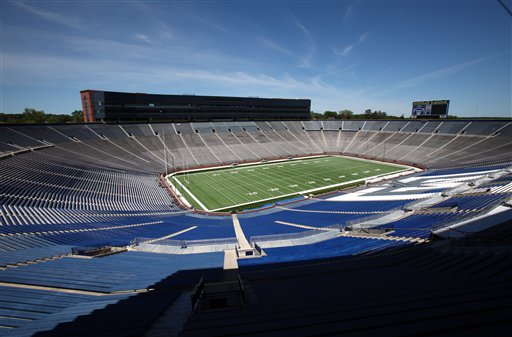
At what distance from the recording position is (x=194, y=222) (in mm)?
25609

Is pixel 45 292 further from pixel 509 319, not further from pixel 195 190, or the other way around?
pixel 195 190

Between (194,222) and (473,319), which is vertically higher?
(473,319)

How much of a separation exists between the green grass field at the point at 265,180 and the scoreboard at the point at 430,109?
92.6 feet

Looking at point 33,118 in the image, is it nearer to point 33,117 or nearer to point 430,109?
point 33,117

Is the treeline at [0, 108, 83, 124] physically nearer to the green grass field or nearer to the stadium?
the stadium

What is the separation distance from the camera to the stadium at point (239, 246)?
182 inches

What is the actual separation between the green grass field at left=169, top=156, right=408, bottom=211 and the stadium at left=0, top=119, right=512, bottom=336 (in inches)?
15.2

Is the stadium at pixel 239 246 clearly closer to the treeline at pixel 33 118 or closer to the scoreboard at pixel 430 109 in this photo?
the scoreboard at pixel 430 109

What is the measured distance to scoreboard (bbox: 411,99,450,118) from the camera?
217ft

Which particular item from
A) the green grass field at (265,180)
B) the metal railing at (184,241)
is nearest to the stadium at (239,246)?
the metal railing at (184,241)

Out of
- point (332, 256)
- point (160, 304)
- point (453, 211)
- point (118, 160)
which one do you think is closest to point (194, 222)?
point (332, 256)

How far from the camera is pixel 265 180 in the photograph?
1698 inches

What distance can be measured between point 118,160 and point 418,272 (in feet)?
164

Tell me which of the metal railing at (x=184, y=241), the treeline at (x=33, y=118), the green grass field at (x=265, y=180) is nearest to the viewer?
the metal railing at (x=184, y=241)
